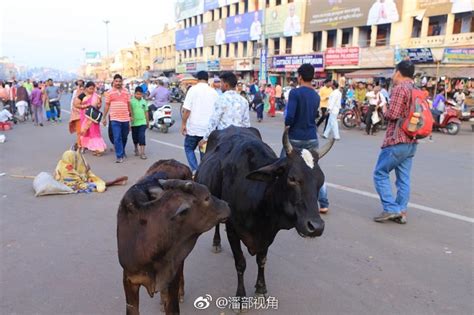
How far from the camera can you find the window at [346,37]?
30.6m

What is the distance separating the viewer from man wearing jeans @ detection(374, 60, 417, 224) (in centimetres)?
462

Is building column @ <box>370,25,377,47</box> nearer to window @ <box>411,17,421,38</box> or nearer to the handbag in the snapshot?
window @ <box>411,17,421,38</box>

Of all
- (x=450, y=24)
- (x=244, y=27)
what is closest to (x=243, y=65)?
(x=244, y=27)

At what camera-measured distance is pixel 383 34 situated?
93.9 ft

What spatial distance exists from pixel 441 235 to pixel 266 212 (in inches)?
107

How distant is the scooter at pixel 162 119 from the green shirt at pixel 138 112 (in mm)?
4028

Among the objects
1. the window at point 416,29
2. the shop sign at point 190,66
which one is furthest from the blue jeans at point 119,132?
the shop sign at point 190,66

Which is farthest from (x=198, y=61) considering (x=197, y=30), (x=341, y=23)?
(x=341, y=23)

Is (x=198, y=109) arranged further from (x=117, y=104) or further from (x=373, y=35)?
(x=373, y=35)

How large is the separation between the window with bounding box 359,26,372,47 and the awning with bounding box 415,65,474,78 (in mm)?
6912

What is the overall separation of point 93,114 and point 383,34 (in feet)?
83.3

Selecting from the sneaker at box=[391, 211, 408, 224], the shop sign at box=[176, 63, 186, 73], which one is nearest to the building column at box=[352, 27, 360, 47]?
the sneaker at box=[391, 211, 408, 224]

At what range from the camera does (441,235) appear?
459cm

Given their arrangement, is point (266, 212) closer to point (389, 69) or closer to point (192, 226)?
point (192, 226)
